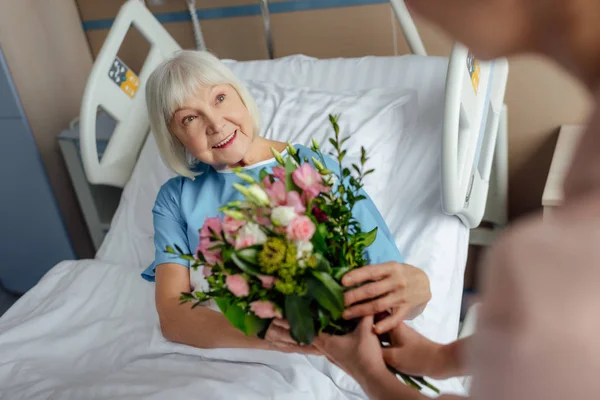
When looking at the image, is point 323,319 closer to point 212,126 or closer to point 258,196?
point 258,196

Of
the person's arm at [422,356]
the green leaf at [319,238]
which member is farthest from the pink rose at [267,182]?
the person's arm at [422,356]

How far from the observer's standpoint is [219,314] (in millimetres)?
1521

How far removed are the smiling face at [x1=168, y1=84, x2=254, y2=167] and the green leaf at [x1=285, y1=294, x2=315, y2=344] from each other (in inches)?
29.4

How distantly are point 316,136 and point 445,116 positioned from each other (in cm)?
58

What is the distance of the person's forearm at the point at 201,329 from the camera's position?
4.87 feet

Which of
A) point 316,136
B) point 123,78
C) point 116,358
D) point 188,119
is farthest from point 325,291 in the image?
point 123,78

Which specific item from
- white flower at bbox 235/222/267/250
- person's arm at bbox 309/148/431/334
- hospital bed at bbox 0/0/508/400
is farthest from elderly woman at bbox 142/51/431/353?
white flower at bbox 235/222/267/250

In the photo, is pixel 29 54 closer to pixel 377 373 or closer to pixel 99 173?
pixel 99 173

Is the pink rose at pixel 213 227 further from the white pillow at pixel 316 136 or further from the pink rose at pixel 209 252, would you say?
the white pillow at pixel 316 136

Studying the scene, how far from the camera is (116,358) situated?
1744 millimetres

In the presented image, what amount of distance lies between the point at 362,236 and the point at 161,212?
821mm

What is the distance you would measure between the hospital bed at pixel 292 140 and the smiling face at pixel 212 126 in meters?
0.45

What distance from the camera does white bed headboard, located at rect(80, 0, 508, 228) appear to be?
1.61 metres

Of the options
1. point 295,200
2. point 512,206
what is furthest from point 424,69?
point 295,200
